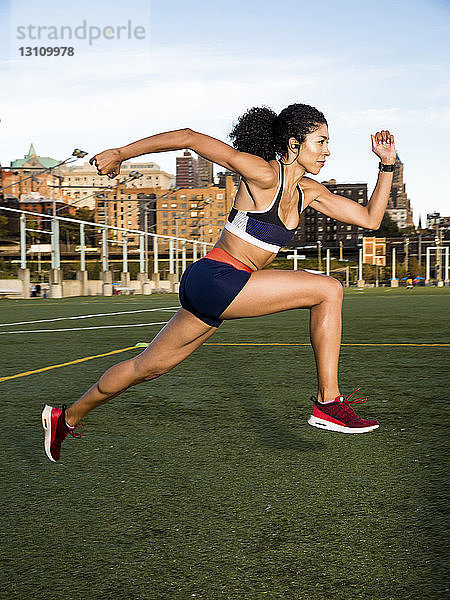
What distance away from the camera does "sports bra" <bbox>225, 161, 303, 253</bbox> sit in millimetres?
4043

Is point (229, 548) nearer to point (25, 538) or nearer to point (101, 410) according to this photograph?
point (25, 538)

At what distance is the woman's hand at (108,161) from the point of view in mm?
3885

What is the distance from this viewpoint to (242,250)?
161 inches

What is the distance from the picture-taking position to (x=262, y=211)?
404cm

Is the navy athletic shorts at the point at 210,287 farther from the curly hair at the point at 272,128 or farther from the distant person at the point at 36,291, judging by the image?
the distant person at the point at 36,291

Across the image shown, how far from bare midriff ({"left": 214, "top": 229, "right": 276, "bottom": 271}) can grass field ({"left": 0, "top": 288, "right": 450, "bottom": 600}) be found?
3.26 ft

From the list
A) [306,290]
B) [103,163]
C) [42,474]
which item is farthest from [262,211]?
[42,474]

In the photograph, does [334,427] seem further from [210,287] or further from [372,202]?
[372,202]

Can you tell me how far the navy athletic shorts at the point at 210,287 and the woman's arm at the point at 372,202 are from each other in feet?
2.79

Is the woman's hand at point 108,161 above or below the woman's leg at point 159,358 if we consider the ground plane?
above

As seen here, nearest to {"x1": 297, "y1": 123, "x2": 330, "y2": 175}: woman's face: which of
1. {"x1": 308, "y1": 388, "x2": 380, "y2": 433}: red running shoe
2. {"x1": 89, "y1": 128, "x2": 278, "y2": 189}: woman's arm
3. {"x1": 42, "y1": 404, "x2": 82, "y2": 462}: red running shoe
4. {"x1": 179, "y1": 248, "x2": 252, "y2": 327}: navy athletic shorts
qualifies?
{"x1": 89, "y1": 128, "x2": 278, "y2": 189}: woman's arm

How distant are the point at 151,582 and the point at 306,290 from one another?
2129 mm

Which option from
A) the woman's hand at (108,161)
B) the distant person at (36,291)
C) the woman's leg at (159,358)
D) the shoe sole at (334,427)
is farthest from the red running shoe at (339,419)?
the distant person at (36,291)

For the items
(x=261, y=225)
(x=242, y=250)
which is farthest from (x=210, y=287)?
(x=261, y=225)
